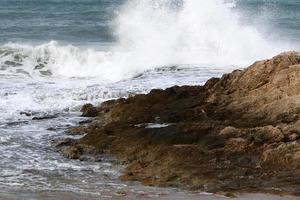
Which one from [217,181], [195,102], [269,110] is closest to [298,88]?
[269,110]

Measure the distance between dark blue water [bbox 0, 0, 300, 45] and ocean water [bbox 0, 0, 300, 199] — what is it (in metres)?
0.05

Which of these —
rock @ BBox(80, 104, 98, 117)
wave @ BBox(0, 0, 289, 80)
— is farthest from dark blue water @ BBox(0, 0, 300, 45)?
rock @ BBox(80, 104, 98, 117)

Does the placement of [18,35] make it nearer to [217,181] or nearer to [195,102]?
[195,102]

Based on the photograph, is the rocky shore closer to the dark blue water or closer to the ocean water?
the ocean water

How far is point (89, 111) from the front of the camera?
1484 cm

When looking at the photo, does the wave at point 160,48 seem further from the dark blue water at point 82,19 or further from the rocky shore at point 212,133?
the rocky shore at point 212,133

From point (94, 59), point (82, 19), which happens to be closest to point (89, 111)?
point (94, 59)

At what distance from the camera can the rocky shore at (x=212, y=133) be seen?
10.4 m

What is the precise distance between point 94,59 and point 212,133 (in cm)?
1331

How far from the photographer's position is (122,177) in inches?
419

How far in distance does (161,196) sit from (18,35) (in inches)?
846

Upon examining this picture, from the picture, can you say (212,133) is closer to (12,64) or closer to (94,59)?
(94,59)

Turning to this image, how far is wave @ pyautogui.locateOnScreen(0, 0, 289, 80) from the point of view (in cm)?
2305

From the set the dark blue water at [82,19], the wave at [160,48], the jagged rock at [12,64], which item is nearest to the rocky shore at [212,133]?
the wave at [160,48]
